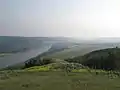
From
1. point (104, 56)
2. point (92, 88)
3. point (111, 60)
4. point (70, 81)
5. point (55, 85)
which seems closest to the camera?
point (92, 88)

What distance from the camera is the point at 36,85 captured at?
59.6 ft

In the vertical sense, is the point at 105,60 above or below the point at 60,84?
below

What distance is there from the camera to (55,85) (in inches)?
715

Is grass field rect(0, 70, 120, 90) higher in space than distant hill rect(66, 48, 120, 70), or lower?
higher

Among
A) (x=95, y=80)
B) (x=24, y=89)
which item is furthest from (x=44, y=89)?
(x=95, y=80)

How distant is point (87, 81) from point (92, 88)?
2.49 metres

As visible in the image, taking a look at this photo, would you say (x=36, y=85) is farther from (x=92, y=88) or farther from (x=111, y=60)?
(x=111, y=60)

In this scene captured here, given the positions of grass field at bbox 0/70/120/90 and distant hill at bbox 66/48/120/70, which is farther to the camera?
distant hill at bbox 66/48/120/70

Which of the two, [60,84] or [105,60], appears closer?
[60,84]

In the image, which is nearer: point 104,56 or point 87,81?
point 87,81

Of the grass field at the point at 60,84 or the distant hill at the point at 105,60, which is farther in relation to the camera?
the distant hill at the point at 105,60

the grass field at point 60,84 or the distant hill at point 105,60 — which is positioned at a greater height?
the grass field at point 60,84

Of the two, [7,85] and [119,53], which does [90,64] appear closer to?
[119,53]

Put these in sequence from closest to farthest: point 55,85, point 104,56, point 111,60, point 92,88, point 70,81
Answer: point 92,88, point 55,85, point 70,81, point 111,60, point 104,56
